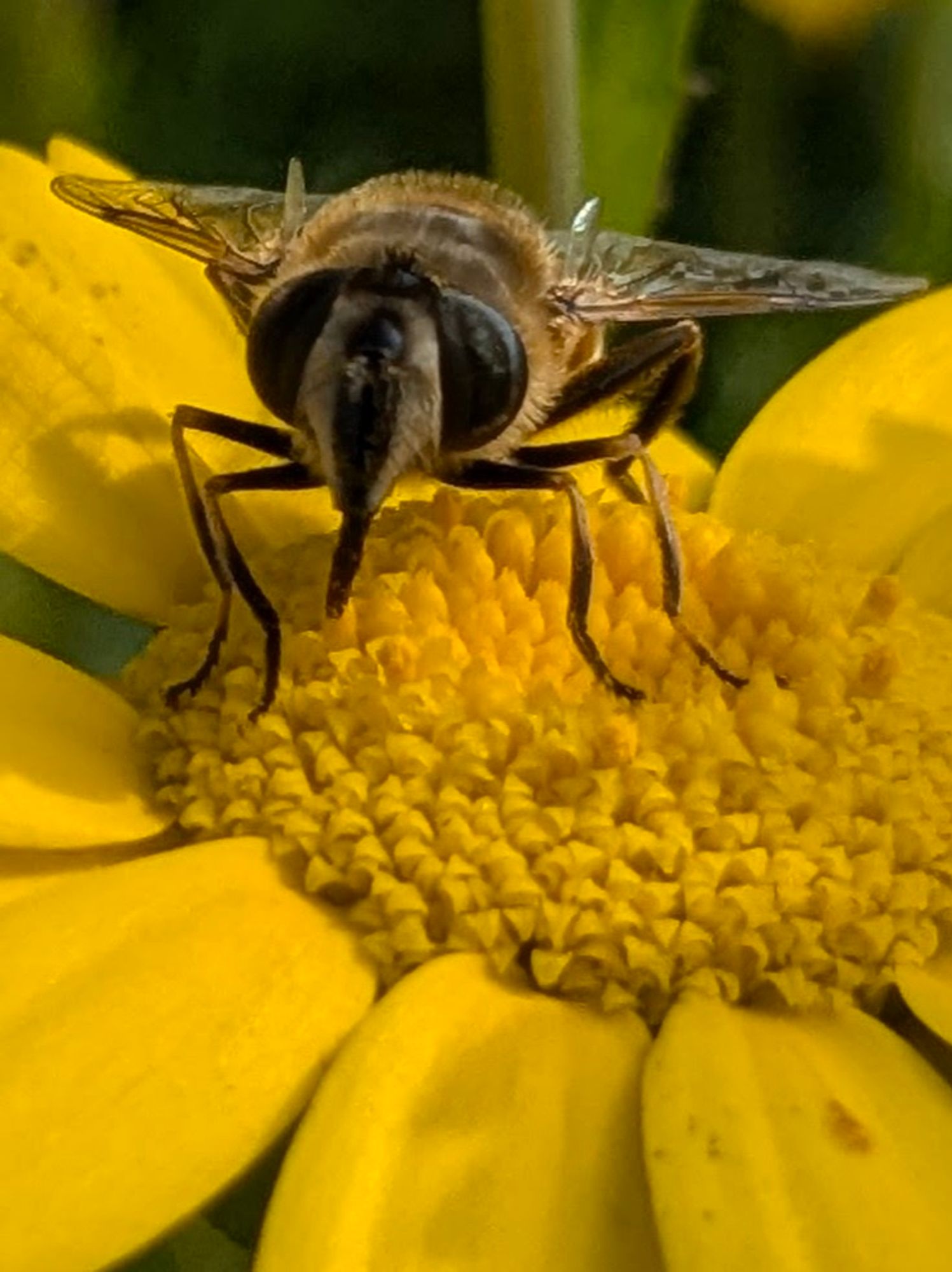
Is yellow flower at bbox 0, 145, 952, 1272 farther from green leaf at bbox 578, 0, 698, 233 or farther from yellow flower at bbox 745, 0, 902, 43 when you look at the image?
yellow flower at bbox 745, 0, 902, 43

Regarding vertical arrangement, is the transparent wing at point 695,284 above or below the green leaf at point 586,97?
below

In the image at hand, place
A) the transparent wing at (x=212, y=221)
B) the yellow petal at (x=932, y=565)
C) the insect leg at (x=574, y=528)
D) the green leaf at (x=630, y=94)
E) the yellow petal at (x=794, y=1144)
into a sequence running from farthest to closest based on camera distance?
the green leaf at (x=630, y=94), the yellow petal at (x=932, y=565), the transparent wing at (x=212, y=221), the insect leg at (x=574, y=528), the yellow petal at (x=794, y=1144)

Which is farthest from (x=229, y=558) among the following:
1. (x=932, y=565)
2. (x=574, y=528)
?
(x=932, y=565)

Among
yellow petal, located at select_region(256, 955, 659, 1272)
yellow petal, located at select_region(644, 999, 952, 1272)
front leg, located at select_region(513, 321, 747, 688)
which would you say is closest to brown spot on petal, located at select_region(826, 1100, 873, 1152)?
yellow petal, located at select_region(644, 999, 952, 1272)

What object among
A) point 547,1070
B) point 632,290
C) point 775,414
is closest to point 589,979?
point 547,1070

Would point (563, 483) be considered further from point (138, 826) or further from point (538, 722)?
point (138, 826)

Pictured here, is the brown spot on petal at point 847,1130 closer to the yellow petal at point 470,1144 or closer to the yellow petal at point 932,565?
the yellow petal at point 470,1144

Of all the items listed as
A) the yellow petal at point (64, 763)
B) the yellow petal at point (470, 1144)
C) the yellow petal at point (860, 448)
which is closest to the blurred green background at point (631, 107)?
the yellow petal at point (860, 448)
